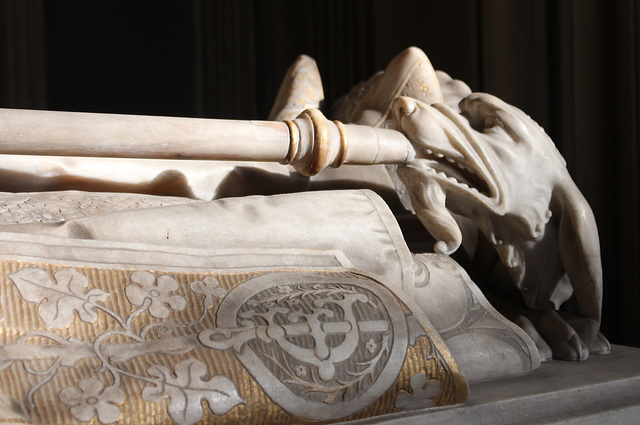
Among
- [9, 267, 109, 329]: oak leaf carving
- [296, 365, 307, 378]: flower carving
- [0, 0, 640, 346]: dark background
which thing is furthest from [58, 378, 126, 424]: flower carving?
[0, 0, 640, 346]: dark background

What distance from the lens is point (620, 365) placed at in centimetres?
128

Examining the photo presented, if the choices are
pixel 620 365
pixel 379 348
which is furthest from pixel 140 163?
pixel 620 365

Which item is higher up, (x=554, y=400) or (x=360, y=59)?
(x=360, y=59)

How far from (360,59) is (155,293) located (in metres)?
3.15

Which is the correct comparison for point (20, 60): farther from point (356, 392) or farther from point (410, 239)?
point (356, 392)

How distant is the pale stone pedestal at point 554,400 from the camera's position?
0.97 meters

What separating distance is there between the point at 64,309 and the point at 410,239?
0.91 meters

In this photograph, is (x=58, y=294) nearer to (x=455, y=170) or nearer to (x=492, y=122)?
(x=455, y=170)

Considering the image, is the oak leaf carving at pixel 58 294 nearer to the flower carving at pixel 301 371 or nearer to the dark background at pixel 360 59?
the flower carving at pixel 301 371

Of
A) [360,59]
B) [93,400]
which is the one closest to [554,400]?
[93,400]

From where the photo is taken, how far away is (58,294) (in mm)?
894

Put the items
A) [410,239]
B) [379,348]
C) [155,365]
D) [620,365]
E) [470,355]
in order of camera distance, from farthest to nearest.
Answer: [410,239] < [620,365] < [470,355] < [379,348] < [155,365]

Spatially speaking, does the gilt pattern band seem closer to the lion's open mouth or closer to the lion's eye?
the lion's open mouth

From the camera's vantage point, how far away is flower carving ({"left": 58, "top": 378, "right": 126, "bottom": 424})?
0.76 meters
